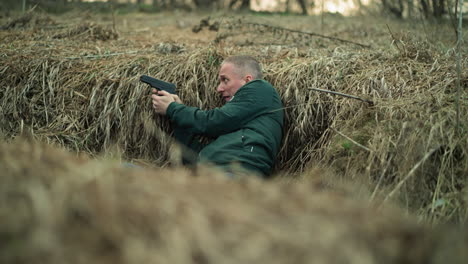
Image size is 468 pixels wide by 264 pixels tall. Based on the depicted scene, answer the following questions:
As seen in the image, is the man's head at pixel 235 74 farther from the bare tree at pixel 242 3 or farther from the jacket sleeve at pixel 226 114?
the bare tree at pixel 242 3

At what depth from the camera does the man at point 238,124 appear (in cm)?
305

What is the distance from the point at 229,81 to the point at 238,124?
420 millimetres

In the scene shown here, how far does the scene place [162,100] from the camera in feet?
10.8

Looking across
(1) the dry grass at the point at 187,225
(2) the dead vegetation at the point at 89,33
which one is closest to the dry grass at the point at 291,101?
(2) the dead vegetation at the point at 89,33

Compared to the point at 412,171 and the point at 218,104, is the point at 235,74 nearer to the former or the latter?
the point at 218,104

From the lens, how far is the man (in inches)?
120

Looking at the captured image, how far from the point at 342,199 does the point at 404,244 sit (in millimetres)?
213

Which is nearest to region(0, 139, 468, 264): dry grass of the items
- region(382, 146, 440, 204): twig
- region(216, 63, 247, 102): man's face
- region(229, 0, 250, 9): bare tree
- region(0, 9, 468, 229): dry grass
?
region(382, 146, 440, 204): twig

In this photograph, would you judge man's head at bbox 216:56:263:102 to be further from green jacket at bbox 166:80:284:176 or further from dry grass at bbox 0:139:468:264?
dry grass at bbox 0:139:468:264

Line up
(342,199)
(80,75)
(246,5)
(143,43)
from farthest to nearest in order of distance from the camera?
(246,5) → (143,43) → (80,75) → (342,199)

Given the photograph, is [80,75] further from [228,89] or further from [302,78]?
[302,78]

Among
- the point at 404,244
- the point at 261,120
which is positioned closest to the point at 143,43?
the point at 261,120

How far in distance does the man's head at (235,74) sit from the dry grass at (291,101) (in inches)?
8.2

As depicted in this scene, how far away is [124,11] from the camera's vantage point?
9500 millimetres
